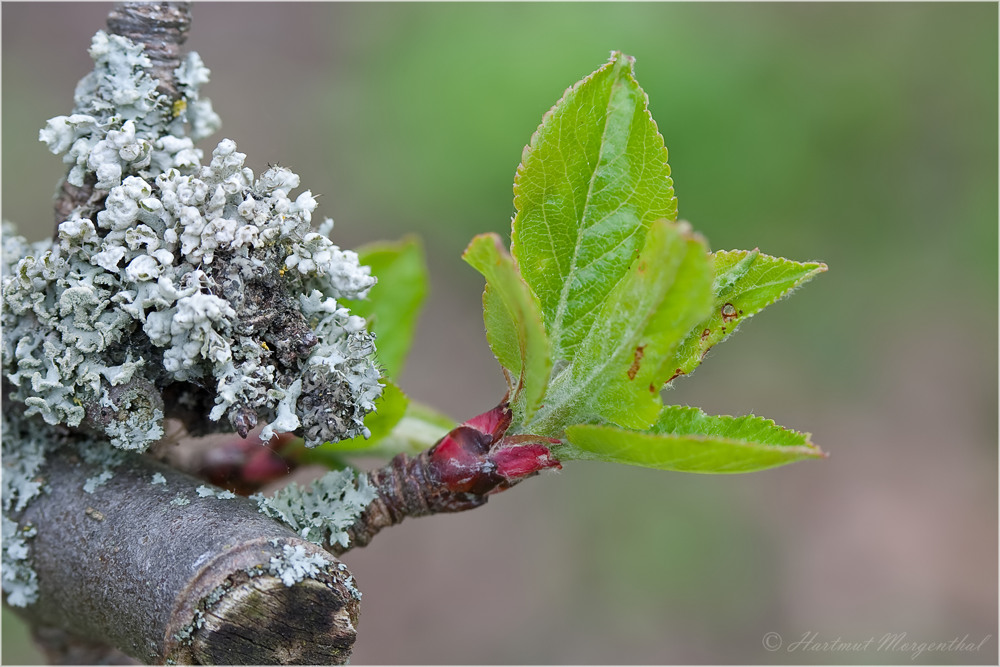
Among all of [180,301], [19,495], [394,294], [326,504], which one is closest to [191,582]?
[326,504]

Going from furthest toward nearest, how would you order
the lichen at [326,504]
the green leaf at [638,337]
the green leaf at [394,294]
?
the green leaf at [394,294]
the lichen at [326,504]
the green leaf at [638,337]

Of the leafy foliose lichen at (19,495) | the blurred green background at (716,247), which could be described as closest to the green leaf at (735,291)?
the leafy foliose lichen at (19,495)

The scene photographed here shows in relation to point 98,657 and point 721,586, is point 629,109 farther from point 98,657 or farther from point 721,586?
point 721,586

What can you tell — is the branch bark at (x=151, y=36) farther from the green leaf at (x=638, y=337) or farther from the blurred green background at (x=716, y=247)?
the blurred green background at (x=716, y=247)

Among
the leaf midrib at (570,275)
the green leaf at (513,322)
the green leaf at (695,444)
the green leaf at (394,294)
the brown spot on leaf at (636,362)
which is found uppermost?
the green leaf at (394,294)

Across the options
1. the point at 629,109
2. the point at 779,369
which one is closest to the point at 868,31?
the point at 779,369

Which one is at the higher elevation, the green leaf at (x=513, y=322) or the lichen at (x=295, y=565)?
the green leaf at (x=513, y=322)

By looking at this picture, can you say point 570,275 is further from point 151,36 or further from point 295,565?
point 151,36
